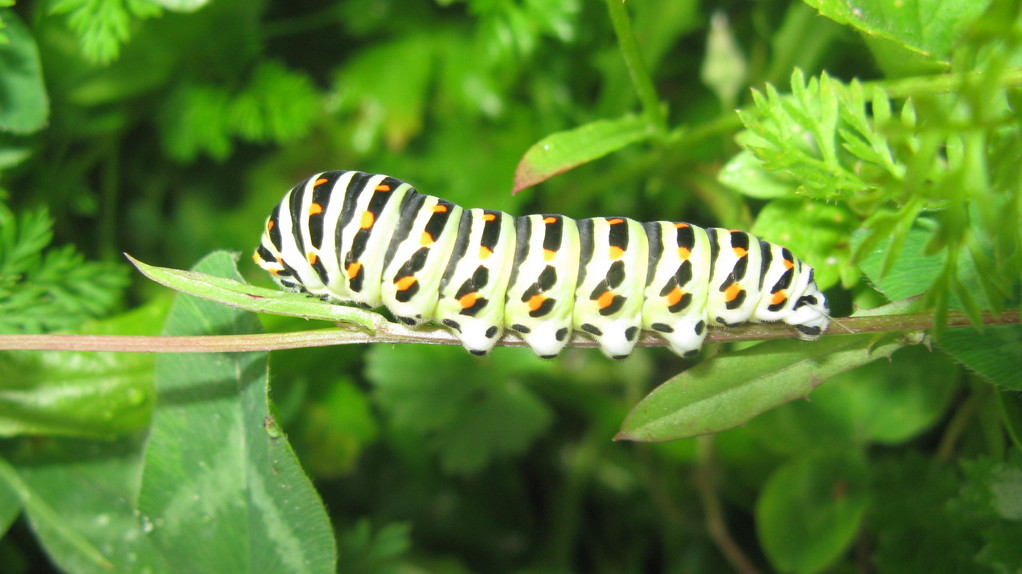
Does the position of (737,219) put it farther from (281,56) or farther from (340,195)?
(281,56)

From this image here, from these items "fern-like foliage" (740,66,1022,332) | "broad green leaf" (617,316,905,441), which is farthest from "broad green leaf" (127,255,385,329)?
"fern-like foliage" (740,66,1022,332)

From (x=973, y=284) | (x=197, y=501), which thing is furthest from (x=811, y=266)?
(x=197, y=501)

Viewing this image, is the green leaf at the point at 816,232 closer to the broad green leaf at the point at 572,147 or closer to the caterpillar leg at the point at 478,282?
the broad green leaf at the point at 572,147

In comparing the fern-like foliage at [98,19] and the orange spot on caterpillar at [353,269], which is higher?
the fern-like foliage at [98,19]

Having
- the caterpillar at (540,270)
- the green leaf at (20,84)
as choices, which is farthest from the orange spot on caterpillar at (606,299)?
the green leaf at (20,84)

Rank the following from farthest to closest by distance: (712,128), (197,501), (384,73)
A: 1. (384,73)
2. (712,128)
3. (197,501)

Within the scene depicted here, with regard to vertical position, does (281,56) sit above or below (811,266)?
above
